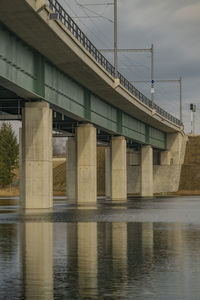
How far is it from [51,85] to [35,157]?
18.9ft

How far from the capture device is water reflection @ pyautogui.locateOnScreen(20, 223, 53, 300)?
1057cm

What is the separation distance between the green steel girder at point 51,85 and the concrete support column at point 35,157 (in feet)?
4.83

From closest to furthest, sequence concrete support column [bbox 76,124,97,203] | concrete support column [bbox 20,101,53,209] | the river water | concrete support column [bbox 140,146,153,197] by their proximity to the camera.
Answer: the river water
concrete support column [bbox 20,101,53,209]
concrete support column [bbox 76,124,97,203]
concrete support column [bbox 140,146,153,197]

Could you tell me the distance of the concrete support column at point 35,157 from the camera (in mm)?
47000

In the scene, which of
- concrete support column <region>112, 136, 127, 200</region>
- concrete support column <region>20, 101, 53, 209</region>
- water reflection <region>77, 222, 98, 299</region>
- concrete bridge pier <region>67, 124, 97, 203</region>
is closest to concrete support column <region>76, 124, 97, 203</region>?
concrete bridge pier <region>67, 124, 97, 203</region>

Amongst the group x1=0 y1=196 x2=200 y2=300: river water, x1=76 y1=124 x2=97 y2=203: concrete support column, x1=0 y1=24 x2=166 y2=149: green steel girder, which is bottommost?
x1=0 y1=196 x2=200 y2=300: river water

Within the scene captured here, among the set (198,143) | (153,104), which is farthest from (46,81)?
(198,143)

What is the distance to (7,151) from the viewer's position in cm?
13650

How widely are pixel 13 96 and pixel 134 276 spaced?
36.7 m

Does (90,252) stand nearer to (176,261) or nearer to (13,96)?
(176,261)

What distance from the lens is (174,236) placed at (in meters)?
22.0

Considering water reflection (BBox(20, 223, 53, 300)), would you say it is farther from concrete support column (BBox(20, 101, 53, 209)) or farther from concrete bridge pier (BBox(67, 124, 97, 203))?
concrete bridge pier (BBox(67, 124, 97, 203))

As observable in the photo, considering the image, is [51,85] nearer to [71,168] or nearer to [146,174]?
[71,168]

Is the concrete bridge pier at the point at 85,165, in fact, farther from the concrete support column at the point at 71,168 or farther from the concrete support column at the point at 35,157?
the concrete support column at the point at 35,157
